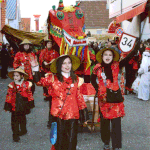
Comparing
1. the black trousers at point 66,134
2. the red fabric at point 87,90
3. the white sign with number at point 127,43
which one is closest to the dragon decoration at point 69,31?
the red fabric at point 87,90

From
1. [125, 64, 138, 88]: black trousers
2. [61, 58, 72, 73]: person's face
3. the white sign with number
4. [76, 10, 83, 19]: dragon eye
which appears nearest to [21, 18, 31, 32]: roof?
[125, 64, 138, 88]: black trousers

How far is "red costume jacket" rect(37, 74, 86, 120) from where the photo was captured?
3.19 meters

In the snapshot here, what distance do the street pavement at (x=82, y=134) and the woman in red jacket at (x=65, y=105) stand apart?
989 mm

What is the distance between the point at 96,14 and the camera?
3900 centimetres

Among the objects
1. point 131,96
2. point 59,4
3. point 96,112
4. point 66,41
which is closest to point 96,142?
point 96,112

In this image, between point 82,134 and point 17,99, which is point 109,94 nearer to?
point 82,134

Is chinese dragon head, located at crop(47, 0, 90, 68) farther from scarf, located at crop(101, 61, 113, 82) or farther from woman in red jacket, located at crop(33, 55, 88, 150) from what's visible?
woman in red jacket, located at crop(33, 55, 88, 150)

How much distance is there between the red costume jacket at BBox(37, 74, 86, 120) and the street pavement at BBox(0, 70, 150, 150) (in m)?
1.17

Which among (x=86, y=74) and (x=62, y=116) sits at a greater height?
(x=86, y=74)

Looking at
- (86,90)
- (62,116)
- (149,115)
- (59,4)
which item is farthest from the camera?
(149,115)

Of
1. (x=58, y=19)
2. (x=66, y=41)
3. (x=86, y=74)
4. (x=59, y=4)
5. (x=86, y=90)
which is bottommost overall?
(x=86, y=90)

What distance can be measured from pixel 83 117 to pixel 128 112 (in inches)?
126

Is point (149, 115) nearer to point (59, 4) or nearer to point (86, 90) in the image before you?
point (86, 90)

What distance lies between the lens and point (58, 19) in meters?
5.18
